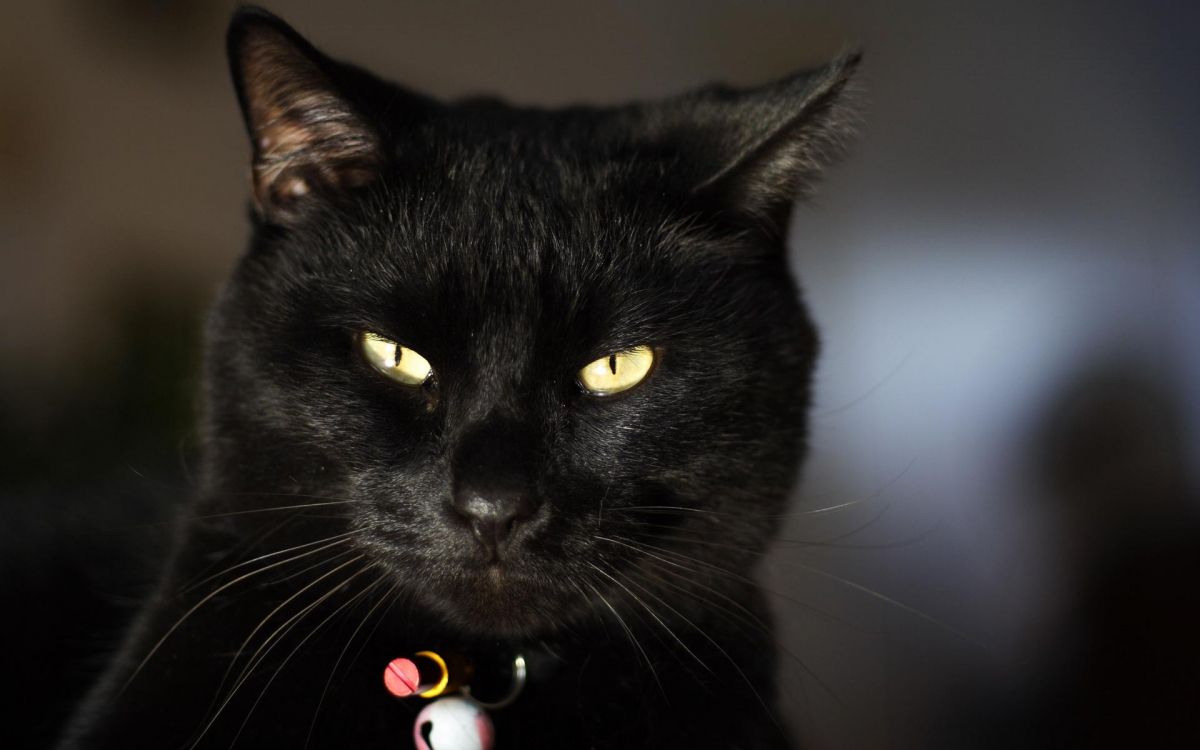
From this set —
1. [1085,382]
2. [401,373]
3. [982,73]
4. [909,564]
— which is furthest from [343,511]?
[982,73]

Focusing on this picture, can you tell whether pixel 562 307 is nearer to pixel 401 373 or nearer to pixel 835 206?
pixel 401 373

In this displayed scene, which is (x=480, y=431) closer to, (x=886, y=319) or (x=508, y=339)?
(x=508, y=339)

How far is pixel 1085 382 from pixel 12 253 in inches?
83.9

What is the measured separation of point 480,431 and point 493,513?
0.07 meters

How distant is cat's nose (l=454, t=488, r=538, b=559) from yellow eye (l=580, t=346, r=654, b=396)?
0.47 ft

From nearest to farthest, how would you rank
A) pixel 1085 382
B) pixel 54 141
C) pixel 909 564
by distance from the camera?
pixel 909 564, pixel 1085 382, pixel 54 141

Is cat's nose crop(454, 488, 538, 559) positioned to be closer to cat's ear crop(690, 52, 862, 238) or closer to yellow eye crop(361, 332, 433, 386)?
yellow eye crop(361, 332, 433, 386)

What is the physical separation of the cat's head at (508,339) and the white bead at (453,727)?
0.07 meters

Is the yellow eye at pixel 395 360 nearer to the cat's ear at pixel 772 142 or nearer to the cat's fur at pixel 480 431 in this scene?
the cat's fur at pixel 480 431

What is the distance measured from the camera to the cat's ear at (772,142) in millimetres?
826

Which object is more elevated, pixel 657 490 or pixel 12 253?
pixel 12 253

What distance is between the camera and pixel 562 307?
0.83 metres

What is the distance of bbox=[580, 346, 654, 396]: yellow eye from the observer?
0.85 meters

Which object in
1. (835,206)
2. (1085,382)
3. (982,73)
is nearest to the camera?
(1085,382)
